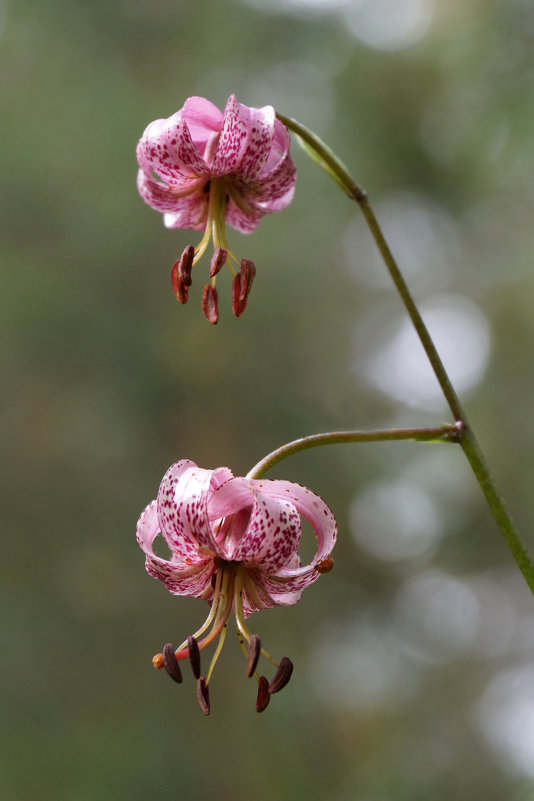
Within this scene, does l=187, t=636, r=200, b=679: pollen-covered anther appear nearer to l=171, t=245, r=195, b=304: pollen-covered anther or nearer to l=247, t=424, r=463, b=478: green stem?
l=247, t=424, r=463, b=478: green stem

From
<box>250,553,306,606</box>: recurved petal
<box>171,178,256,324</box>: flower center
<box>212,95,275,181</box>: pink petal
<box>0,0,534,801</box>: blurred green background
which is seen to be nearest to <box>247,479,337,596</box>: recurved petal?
<box>250,553,306,606</box>: recurved petal

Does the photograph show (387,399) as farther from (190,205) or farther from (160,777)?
(190,205)

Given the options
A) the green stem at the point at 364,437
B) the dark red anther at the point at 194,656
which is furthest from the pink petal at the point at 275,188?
the dark red anther at the point at 194,656

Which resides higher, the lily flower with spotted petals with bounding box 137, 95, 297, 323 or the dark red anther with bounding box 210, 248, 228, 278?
the lily flower with spotted petals with bounding box 137, 95, 297, 323

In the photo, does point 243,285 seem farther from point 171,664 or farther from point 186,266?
point 171,664

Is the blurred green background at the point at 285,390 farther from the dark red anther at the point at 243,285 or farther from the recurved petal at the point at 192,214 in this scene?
the dark red anther at the point at 243,285

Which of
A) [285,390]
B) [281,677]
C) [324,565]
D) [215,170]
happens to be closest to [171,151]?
[215,170]

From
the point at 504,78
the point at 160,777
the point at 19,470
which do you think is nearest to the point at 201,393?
the point at 19,470
